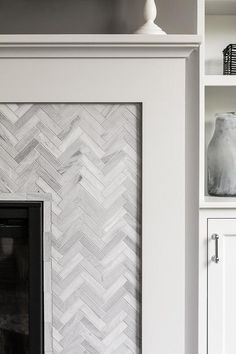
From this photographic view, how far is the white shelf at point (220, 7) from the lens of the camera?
1855 mm

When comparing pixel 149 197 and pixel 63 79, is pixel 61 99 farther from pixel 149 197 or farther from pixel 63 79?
pixel 149 197

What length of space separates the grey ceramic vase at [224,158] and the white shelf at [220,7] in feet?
1.31

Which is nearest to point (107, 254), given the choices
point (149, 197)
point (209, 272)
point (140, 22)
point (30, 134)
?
point (149, 197)

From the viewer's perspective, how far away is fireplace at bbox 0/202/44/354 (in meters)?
1.63

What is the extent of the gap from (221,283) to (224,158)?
413mm

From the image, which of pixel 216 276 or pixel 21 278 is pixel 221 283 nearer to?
pixel 216 276

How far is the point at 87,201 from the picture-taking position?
5.39 feet

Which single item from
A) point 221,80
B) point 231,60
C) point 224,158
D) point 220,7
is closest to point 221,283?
point 224,158

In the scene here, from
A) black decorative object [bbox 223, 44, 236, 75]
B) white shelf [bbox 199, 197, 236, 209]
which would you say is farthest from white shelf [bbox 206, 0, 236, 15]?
white shelf [bbox 199, 197, 236, 209]

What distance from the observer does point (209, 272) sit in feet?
5.55

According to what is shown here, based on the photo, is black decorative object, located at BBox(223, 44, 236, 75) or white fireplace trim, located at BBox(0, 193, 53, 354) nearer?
white fireplace trim, located at BBox(0, 193, 53, 354)

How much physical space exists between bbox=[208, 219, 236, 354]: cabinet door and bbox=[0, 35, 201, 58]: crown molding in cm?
55

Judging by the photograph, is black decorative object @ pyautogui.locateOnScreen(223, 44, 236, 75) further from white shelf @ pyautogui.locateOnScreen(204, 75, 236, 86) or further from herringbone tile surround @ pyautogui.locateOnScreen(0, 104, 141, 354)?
herringbone tile surround @ pyautogui.locateOnScreen(0, 104, 141, 354)

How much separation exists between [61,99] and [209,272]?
716mm
